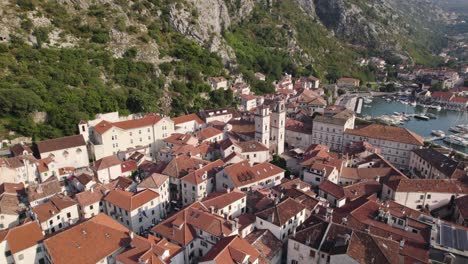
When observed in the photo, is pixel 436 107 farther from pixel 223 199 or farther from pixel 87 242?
pixel 87 242

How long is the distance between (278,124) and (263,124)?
9.18 feet

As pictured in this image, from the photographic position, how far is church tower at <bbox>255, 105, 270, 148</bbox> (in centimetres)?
4588

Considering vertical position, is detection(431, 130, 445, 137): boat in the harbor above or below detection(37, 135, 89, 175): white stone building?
below

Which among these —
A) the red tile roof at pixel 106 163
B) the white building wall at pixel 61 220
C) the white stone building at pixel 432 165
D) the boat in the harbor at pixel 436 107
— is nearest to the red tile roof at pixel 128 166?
the red tile roof at pixel 106 163

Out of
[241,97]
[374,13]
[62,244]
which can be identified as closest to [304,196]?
[62,244]

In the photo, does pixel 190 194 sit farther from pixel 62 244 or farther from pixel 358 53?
pixel 358 53

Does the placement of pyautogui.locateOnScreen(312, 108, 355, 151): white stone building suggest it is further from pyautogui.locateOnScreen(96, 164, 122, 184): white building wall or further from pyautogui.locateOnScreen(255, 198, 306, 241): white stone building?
pyautogui.locateOnScreen(96, 164, 122, 184): white building wall

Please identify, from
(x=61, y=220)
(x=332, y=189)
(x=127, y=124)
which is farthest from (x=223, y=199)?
(x=127, y=124)

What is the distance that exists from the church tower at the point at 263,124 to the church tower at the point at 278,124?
47.5 inches

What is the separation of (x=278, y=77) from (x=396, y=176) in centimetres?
7066

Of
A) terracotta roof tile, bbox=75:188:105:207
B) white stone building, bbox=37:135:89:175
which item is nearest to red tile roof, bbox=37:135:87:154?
white stone building, bbox=37:135:89:175

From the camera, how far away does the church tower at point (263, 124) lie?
151 ft

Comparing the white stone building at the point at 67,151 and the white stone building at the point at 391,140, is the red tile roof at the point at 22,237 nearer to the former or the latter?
the white stone building at the point at 67,151

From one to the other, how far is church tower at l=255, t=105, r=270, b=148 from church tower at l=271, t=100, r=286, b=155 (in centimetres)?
121
